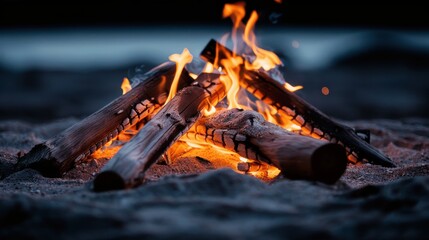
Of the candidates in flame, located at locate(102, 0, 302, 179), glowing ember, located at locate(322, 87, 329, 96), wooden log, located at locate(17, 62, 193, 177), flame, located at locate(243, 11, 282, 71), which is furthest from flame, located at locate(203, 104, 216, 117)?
glowing ember, located at locate(322, 87, 329, 96)

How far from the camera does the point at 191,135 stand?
4.24 metres

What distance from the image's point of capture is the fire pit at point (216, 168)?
2191 mm

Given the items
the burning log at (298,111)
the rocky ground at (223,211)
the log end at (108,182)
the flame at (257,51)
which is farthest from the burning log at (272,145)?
→ the log end at (108,182)

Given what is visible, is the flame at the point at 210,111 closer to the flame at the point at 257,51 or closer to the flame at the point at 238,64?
the flame at the point at 238,64

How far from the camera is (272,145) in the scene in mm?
3490

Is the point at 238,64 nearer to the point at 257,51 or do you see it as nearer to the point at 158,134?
the point at 257,51

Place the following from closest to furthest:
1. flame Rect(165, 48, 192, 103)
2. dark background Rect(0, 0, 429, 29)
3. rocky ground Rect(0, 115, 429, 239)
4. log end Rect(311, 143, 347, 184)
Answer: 1. rocky ground Rect(0, 115, 429, 239)
2. log end Rect(311, 143, 347, 184)
3. flame Rect(165, 48, 192, 103)
4. dark background Rect(0, 0, 429, 29)

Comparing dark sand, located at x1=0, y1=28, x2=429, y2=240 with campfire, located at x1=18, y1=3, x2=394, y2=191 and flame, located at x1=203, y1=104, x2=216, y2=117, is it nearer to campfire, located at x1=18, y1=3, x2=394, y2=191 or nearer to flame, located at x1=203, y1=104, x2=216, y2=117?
campfire, located at x1=18, y1=3, x2=394, y2=191

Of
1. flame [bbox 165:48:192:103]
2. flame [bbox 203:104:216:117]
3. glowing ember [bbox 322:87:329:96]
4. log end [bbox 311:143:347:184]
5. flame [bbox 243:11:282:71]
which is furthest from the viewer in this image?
glowing ember [bbox 322:87:329:96]

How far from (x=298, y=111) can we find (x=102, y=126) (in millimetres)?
1855

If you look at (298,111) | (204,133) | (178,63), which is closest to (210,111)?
(204,133)

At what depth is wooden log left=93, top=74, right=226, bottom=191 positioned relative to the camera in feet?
9.71

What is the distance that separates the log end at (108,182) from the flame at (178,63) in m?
1.60

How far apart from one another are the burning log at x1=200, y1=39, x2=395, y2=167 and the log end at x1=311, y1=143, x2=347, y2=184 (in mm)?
1322
